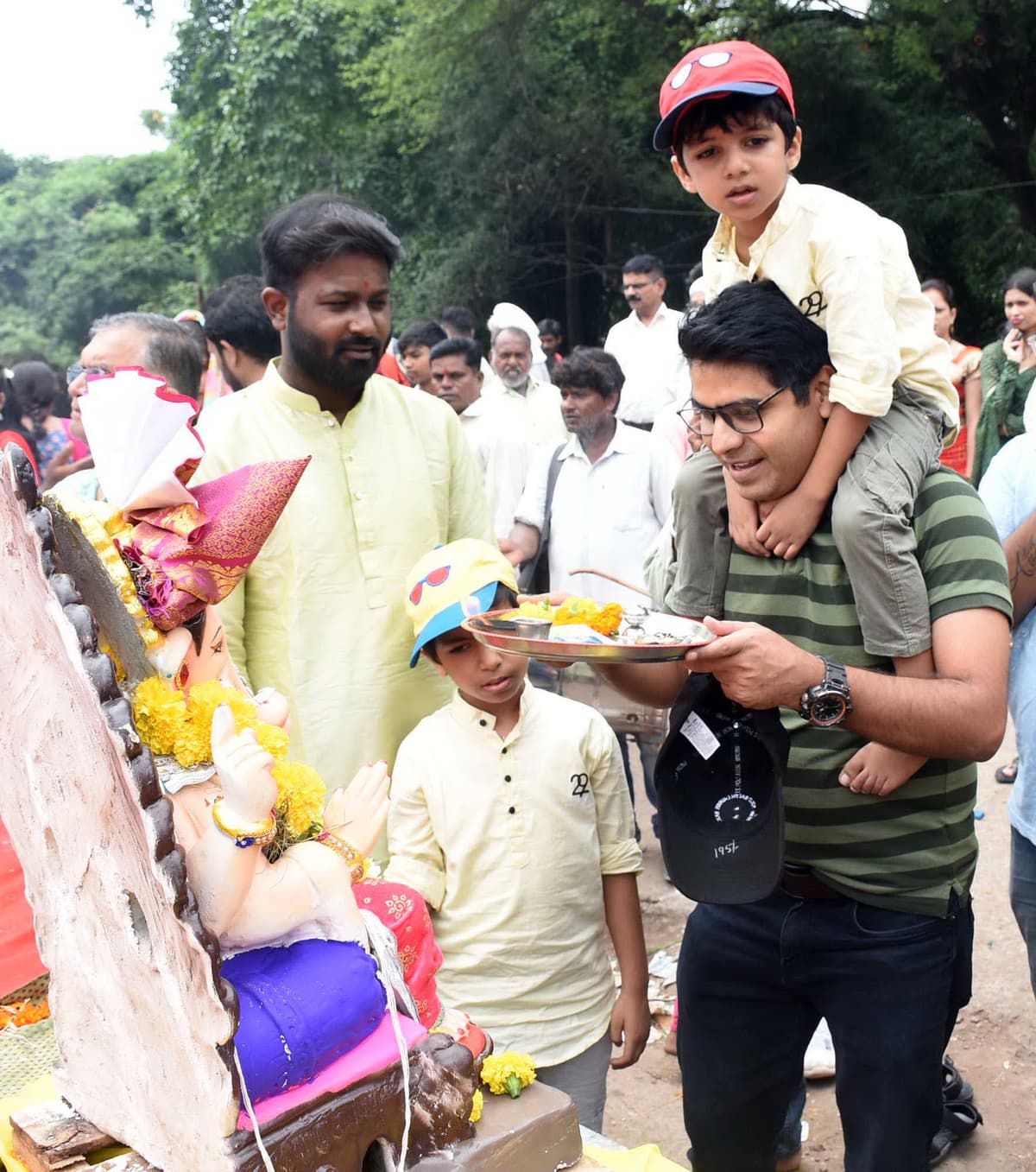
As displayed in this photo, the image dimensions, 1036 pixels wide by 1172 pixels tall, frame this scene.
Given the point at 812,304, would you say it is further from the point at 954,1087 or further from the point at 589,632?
the point at 954,1087

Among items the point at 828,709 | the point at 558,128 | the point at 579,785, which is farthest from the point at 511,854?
the point at 558,128

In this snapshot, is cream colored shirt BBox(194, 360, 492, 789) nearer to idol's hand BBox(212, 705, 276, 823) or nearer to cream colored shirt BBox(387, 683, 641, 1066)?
cream colored shirt BBox(387, 683, 641, 1066)

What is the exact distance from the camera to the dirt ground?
3.25 meters

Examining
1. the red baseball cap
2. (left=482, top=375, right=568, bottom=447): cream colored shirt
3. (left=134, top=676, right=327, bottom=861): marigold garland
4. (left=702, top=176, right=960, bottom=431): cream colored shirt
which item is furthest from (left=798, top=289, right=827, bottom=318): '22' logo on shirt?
(left=482, top=375, right=568, bottom=447): cream colored shirt

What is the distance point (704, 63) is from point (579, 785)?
1535mm

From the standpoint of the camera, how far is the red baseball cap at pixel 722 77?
227cm

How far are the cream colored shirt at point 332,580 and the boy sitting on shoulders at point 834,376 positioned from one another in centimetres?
82

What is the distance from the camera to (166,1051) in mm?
1388

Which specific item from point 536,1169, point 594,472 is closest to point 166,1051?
point 536,1169

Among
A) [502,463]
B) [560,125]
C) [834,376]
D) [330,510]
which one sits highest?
[560,125]

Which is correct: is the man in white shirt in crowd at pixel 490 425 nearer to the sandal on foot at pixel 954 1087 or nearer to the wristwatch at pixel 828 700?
the sandal on foot at pixel 954 1087

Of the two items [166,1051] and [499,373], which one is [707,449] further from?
[499,373]

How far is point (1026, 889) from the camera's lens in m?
2.66

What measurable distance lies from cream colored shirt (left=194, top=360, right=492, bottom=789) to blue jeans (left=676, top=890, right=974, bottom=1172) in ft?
3.07
